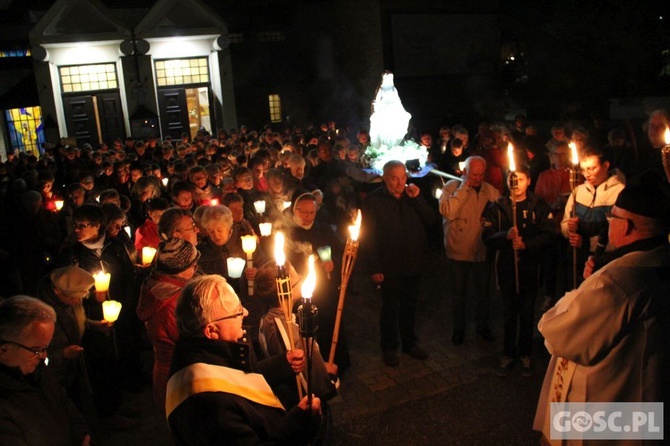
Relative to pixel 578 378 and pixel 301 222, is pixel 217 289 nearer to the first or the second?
pixel 578 378

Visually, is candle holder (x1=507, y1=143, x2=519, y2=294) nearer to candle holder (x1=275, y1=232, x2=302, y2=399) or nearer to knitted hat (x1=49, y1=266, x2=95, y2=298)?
candle holder (x1=275, y1=232, x2=302, y2=399)

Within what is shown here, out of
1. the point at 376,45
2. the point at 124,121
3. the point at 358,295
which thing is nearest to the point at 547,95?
the point at 376,45

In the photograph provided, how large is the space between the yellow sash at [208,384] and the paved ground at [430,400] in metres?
2.60

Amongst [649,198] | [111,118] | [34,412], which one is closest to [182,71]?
[111,118]

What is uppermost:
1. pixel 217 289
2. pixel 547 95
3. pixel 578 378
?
pixel 547 95

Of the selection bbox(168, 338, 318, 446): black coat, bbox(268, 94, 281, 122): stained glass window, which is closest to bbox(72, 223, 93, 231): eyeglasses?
bbox(168, 338, 318, 446): black coat

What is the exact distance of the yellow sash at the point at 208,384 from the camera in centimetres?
250

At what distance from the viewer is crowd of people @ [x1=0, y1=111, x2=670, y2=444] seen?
9.18ft

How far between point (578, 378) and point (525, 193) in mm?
3076

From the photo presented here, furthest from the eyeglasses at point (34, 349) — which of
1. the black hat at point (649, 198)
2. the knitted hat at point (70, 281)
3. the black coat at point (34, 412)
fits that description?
the black hat at point (649, 198)

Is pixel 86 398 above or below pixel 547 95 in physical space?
below

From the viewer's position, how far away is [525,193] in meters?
5.95

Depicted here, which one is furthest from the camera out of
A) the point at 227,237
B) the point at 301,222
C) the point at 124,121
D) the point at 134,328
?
the point at 124,121

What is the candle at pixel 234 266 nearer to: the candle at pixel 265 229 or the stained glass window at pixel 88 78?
the candle at pixel 265 229
